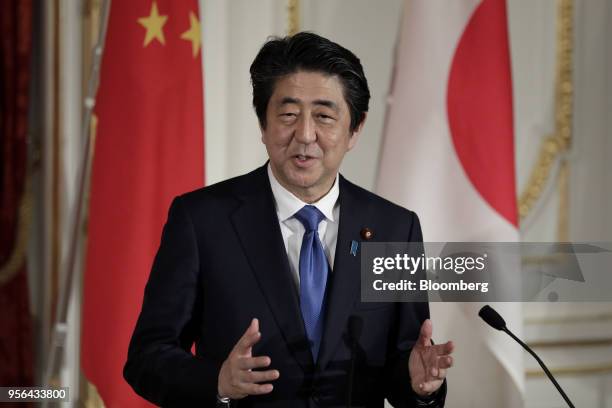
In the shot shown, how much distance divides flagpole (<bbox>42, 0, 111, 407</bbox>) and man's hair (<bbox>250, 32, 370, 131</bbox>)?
0.97 m

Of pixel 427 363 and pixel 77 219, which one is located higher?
pixel 77 219

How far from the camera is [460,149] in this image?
2.50m

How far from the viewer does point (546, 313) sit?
114 inches

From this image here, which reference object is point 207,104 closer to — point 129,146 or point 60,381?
point 129,146

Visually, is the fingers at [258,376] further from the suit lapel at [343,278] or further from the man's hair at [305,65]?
the man's hair at [305,65]

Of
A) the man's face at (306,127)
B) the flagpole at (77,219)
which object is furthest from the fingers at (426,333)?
the flagpole at (77,219)

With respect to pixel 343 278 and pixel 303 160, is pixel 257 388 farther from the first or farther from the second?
pixel 303 160

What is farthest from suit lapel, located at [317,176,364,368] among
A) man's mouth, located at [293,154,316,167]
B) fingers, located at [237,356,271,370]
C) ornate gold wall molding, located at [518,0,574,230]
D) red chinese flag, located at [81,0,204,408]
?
ornate gold wall molding, located at [518,0,574,230]

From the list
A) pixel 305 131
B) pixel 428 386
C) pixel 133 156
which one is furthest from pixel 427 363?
pixel 133 156

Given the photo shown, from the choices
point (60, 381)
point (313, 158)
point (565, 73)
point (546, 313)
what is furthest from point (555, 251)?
point (60, 381)

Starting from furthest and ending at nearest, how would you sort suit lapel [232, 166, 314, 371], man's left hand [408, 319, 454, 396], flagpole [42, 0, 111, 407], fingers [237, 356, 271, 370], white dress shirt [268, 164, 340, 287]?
1. flagpole [42, 0, 111, 407]
2. white dress shirt [268, 164, 340, 287]
3. suit lapel [232, 166, 314, 371]
4. man's left hand [408, 319, 454, 396]
5. fingers [237, 356, 271, 370]

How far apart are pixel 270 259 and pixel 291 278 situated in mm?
56

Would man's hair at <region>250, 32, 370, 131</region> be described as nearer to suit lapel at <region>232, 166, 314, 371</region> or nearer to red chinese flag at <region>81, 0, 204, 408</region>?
suit lapel at <region>232, 166, 314, 371</region>

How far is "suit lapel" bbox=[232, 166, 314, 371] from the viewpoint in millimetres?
1399
